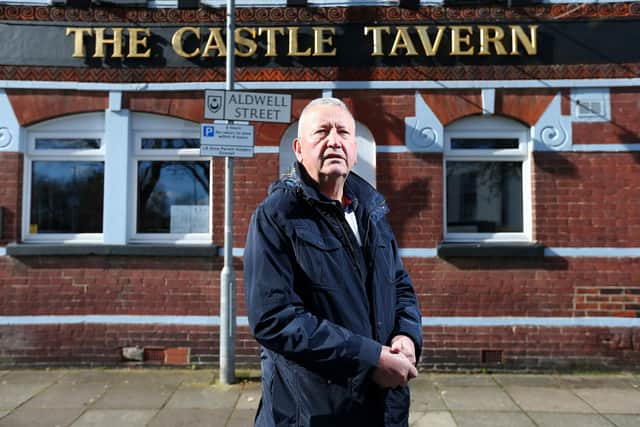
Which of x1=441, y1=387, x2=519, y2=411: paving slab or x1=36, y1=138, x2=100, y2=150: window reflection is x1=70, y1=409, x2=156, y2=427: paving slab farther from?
x1=36, y1=138, x2=100, y2=150: window reflection

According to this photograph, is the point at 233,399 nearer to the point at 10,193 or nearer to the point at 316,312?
the point at 316,312

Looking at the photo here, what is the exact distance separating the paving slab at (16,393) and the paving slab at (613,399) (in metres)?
5.82

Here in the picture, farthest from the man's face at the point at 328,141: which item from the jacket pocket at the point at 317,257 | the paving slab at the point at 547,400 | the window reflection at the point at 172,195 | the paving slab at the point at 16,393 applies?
the paving slab at the point at 16,393

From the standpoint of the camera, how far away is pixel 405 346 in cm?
183

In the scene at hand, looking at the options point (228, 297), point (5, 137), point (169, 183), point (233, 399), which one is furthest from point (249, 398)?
point (5, 137)

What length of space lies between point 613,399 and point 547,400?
69 cm

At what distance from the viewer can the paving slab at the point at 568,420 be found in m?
4.36

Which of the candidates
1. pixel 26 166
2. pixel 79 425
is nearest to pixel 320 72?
pixel 26 166

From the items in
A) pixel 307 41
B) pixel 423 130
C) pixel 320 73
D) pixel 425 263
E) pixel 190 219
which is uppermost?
pixel 307 41

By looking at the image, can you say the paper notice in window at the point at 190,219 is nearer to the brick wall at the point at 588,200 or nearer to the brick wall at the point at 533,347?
the brick wall at the point at 533,347

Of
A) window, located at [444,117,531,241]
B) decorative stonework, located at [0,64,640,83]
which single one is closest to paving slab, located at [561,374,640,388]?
window, located at [444,117,531,241]

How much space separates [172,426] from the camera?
432cm

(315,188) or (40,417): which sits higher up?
(315,188)

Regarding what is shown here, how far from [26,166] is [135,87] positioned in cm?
173
